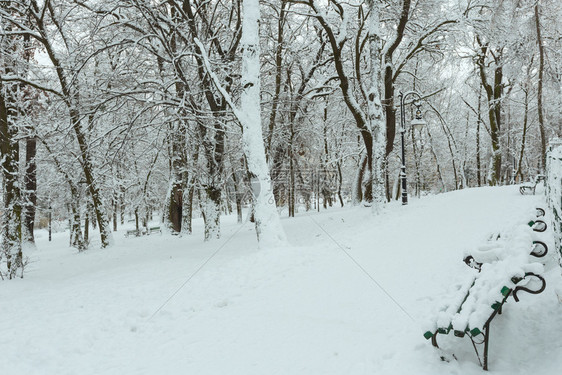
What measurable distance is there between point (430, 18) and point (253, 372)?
1556 centimetres

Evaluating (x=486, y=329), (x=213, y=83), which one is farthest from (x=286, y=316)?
(x=213, y=83)

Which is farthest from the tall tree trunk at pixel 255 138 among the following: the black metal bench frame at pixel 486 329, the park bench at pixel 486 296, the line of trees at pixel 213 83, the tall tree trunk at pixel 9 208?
the tall tree trunk at pixel 9 208

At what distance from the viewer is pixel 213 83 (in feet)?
34.3

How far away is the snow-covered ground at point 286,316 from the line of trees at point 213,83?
1959 millimetres

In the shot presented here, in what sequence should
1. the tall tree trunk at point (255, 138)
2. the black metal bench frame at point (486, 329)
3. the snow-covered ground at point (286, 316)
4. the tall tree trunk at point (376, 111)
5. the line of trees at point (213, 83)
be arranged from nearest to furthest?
the black metal bench frame at point (486, 329) < the snow-covered ground at point (286, 316) < the tall tree trunk at point (255, 138) < the line of trees at point (213, 83) < the tall tree trunk at point (376, 111)

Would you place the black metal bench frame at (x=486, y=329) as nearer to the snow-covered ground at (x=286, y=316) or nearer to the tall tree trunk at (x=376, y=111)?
the snow-covered ground at (x=286, y=316)

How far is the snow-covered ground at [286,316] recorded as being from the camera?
130 inches

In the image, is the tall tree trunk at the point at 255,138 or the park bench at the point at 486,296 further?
the tall tree trunk at the point at 255,138

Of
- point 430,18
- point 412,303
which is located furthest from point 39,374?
point 430,18

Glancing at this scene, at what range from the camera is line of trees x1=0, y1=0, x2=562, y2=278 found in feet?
29.3

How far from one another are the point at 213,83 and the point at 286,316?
7897 mm

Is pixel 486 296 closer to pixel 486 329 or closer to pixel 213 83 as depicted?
pixel 486 329

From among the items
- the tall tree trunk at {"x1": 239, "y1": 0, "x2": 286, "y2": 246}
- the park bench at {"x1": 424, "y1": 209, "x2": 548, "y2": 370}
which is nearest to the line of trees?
the tall tree trunk at {"x1": 239, "y1": 0, "x2": 286, "y2": 246}

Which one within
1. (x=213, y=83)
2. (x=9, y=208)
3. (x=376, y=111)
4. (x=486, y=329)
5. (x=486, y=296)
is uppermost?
(x=213, y=83)
